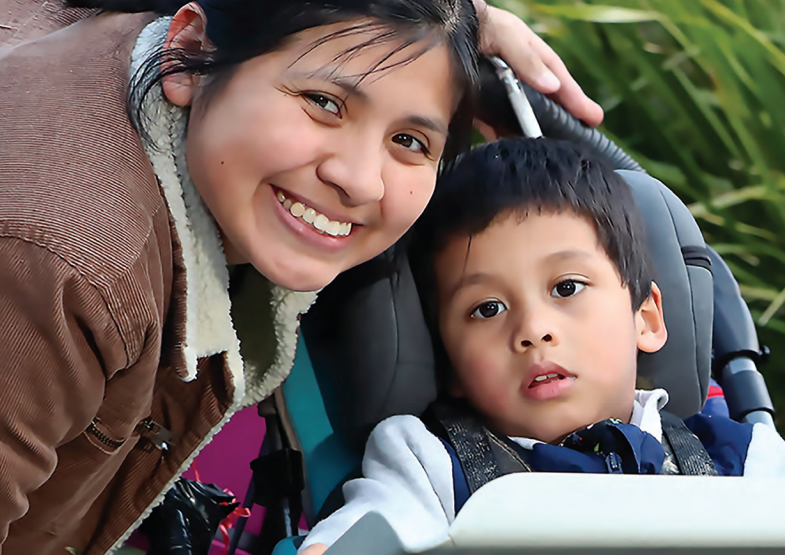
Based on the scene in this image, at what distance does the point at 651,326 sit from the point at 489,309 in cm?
26

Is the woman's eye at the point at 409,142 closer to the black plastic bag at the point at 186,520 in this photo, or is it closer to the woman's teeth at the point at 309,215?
the woman's teeth at the point at 309,215

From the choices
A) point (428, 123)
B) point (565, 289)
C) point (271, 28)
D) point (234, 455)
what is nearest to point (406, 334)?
point (565, 289)

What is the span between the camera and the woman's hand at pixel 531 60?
131cm

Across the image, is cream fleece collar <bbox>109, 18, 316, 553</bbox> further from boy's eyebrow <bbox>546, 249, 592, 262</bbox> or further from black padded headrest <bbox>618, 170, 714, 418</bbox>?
black padded headrest <bbox>618, 170, 714, 418</bbox>

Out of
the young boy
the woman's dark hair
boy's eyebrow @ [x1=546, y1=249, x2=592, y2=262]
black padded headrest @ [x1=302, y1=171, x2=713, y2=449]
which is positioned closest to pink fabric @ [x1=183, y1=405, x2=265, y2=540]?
black padded headrest @ [x1=302, y1=171, x2=713, y2=449]

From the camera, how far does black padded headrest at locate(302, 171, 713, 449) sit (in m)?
1.12

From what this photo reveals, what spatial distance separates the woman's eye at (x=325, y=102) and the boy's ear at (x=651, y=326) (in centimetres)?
56

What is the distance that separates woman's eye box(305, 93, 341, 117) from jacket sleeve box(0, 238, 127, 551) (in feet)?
0.99

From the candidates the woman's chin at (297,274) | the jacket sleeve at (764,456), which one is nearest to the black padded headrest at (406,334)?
the jacket sleeve at (764,456)

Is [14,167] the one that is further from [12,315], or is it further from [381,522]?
[381,522]

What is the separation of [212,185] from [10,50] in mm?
270

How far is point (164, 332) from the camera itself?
89 centimetres

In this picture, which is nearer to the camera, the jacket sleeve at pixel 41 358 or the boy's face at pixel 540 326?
the jacket sleeve at pixel 41 358

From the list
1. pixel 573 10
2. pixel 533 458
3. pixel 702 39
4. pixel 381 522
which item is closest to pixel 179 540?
pixel 533 458
